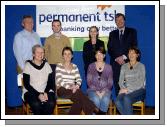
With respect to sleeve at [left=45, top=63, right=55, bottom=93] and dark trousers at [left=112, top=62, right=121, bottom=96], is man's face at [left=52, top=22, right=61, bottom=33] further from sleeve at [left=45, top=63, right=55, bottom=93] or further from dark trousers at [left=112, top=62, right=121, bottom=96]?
dark trousers at [left=112, top=62, right=121, bottom=96]

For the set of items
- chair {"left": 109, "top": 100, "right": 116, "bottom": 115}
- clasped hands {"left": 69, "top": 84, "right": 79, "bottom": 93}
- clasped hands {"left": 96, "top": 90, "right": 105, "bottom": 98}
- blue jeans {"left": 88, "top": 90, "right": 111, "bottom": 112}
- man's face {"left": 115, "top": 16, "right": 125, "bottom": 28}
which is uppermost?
man's face {"left": 115, "top": 16, "right": 125, "bottom": 28}

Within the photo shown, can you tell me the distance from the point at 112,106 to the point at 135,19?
114 centimetres

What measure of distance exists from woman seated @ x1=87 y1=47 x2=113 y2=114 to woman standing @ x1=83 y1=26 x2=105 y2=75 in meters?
0.05

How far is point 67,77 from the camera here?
178 inches

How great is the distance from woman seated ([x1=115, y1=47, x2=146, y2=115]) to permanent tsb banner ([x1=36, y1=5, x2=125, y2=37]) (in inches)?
18.5

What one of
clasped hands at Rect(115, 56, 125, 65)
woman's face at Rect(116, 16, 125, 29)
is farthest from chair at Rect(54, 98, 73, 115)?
woman's face at Rect(116, 16, 125, 29)

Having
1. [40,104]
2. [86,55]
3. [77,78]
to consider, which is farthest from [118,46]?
[40,104]

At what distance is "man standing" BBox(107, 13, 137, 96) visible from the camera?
14.8 feet

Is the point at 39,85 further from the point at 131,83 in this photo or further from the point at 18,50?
the point at 131,83

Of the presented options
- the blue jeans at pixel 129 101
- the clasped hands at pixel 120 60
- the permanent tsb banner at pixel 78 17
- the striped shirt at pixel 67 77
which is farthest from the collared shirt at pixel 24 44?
the blue jeans at pixel 129 101

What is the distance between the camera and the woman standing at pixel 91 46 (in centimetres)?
451

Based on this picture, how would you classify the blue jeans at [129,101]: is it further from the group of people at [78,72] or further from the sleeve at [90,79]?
the sleeve at [90,79]

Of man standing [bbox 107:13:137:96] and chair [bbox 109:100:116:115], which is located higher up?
man standing [bbox 107:13:137:96]

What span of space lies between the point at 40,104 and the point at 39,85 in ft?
0.79
